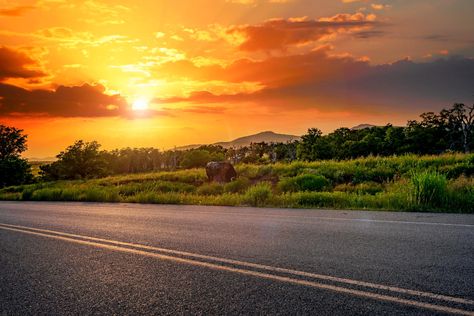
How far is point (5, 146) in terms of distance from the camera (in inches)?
3556

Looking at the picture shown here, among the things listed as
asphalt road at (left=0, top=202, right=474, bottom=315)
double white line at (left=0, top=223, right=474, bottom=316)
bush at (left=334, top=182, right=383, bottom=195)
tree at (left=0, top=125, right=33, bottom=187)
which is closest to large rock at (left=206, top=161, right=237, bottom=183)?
bush at (left=334, top=182, right=383, bottom=195)

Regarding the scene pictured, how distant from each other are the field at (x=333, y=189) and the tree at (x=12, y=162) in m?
46.5

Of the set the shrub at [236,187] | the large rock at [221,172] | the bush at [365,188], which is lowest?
the bush at [365,188]

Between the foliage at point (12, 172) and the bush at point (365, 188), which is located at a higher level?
the foliage at point (12, 172)

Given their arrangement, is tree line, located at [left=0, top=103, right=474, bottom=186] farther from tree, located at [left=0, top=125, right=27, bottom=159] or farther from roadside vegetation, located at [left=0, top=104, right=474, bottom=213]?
roadside vegetation, located at [left=0, top=104, right=474, bottom=213]

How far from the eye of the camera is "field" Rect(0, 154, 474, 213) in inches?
446

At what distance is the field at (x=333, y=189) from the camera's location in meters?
11.3

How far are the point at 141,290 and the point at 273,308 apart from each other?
1.52 meters

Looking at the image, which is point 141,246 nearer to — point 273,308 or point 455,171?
point 273,308

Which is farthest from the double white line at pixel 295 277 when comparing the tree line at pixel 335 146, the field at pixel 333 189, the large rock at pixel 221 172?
the tree line at pixel 335 146

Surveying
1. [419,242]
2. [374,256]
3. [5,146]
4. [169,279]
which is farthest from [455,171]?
[5,146]

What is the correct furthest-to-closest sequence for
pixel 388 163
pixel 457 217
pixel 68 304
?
pixel 388 163 < pixel 457 217 < pixel 68 304

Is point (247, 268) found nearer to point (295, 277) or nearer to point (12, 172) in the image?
point (295, 277)

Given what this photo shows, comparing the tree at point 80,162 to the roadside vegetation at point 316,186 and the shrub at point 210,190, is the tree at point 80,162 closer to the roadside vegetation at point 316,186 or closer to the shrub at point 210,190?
the roadside vegetation at point 316,186
